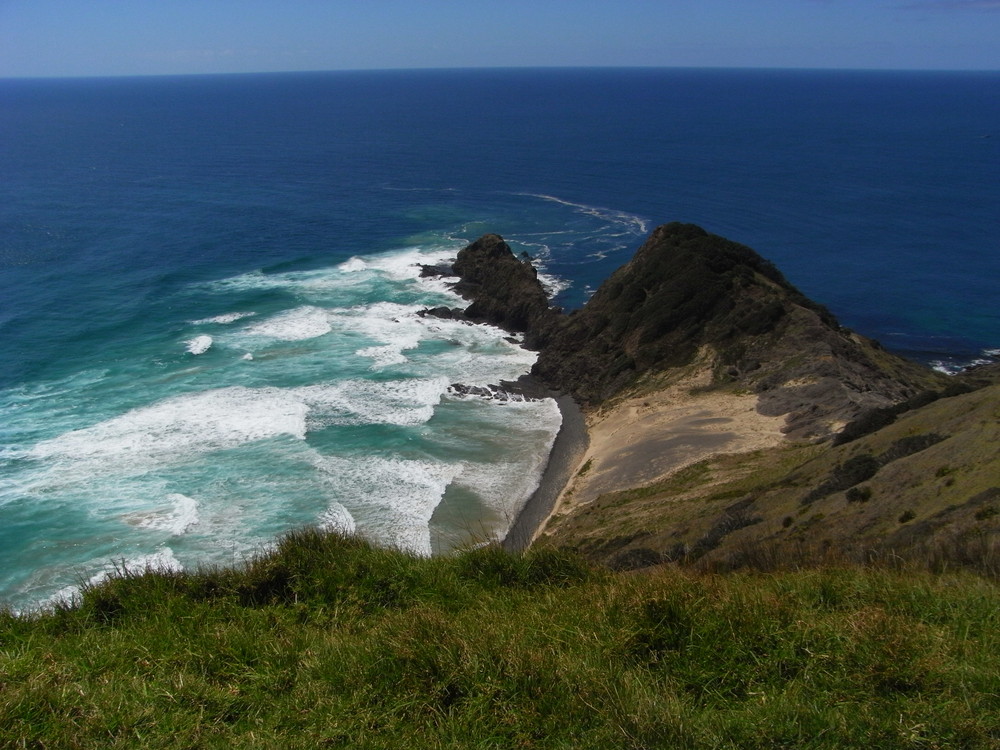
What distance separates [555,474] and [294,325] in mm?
25239

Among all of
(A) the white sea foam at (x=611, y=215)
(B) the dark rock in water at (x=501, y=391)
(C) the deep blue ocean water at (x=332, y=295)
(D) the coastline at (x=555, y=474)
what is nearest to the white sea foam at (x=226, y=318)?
(C) the deep blue ocean water at (x=332, y=295)

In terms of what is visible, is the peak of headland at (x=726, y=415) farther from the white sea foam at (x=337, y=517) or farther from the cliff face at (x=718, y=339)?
the white sea foam at (x=337, y=517)

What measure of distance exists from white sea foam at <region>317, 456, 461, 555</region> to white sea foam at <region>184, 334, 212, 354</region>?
16659mm

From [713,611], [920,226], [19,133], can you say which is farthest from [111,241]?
[19,133]

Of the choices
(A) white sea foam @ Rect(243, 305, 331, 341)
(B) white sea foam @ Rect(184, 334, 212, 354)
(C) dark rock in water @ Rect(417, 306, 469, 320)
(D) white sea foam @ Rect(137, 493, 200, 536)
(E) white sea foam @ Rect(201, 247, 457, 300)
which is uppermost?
(E) white sea foam @ Rect(201, 247, 457, 300)

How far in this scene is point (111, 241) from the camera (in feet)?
214

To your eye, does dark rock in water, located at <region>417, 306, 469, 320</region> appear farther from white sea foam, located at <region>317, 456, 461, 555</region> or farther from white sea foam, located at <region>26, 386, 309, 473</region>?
white sea foam, located at <region>317, 456, 461, 555</region>

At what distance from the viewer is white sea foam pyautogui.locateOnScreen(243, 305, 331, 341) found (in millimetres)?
48281

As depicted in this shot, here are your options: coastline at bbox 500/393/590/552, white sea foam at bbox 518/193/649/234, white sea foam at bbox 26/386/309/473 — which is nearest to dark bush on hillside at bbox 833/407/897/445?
coastline at bbox 500/393/590/552

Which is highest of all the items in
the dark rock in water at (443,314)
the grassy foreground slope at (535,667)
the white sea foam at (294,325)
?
the grassy foreground slope at (535,667)

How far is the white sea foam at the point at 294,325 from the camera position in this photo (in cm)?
4828

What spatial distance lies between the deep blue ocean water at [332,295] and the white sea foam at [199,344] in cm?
35

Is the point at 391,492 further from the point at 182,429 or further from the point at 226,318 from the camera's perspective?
the point at 226,318

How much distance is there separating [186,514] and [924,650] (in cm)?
2680
